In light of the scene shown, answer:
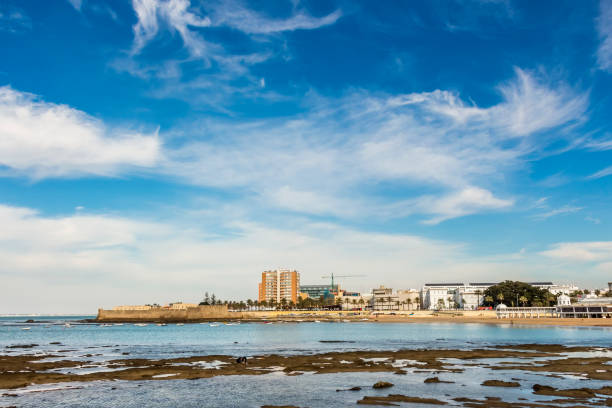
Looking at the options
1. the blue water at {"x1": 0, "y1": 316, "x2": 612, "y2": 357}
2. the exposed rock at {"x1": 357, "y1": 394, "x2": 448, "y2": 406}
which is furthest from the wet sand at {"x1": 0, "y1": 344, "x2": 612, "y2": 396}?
the blue water at {"x1": 0, "y1": 316, "x2": 612, "y2": 357}

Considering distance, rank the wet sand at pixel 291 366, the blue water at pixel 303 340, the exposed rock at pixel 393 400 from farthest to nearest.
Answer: the blue water at pixel 303 340 < the wet sand at pixel 291 366 < the exposed rock at pixel 393 400

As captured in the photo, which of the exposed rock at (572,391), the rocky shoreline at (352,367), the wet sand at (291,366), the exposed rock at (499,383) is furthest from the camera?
the wet sand at (291,366)

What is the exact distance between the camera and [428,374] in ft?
138

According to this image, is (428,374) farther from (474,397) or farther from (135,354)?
(135,354)

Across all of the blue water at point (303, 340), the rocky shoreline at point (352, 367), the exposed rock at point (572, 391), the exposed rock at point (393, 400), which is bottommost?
the exposed rock at point (393, 400)

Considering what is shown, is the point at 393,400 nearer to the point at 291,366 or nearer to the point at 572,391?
the point at 572,391

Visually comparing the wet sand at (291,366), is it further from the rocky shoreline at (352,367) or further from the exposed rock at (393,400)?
the exposed rock at (393,400)

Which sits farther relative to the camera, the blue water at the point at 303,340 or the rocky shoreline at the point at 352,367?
the blue water at the point at 303,340

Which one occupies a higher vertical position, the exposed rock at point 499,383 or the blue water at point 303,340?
the blue water at point 303,340

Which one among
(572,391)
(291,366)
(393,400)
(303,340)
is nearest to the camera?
(393,400)

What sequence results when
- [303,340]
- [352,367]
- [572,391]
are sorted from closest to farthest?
[572,391] < [352,367] < [303,340]

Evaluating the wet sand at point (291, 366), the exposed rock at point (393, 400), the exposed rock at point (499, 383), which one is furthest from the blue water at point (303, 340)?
the exposed rock at point (393, 400)

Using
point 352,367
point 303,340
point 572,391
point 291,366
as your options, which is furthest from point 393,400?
point 303,340

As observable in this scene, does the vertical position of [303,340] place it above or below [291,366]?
above
